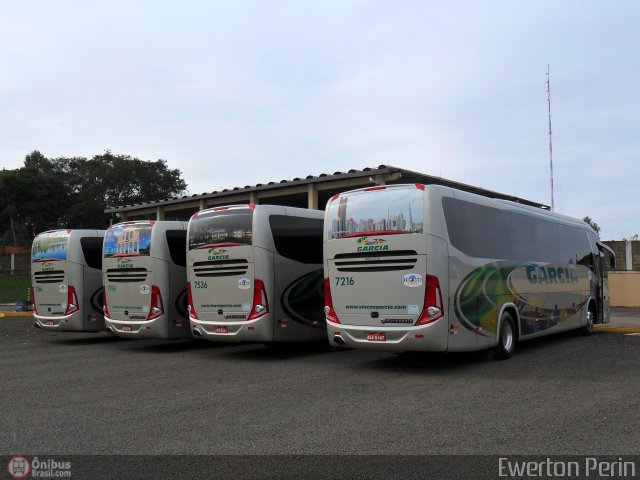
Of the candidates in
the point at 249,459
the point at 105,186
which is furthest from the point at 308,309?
the point at 105,186

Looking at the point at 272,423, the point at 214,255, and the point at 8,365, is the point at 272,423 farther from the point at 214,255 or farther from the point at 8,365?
the point at 8,365

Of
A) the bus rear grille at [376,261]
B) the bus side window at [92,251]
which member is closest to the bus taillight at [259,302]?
the bus rear grille at [376,261]

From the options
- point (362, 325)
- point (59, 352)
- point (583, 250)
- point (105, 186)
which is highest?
point (105, 186)

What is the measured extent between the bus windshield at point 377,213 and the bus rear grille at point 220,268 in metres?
2.22

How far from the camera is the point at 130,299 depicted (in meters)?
14.6

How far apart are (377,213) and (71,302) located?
9321 millimetres

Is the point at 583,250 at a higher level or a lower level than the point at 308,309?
higher

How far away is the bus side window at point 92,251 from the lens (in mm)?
16500

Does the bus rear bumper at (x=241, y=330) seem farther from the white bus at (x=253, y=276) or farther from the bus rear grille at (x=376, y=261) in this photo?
the bus rear grille at (x=376, y=261)

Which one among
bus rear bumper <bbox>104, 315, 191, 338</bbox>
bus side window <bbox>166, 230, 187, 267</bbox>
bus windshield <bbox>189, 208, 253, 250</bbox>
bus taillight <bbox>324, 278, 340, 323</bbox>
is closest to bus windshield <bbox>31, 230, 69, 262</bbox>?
bus rear bumper <bbox>104, 315, 191, 338</bbox>

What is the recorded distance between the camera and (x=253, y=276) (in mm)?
12539

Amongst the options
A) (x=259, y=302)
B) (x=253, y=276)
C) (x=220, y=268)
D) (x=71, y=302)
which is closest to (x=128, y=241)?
(x=71, y=302)

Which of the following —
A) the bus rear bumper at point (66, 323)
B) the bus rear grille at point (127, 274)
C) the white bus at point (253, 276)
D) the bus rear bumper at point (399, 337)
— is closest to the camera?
the bus rear bumper at point (399, 337)

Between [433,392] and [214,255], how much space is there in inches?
231
